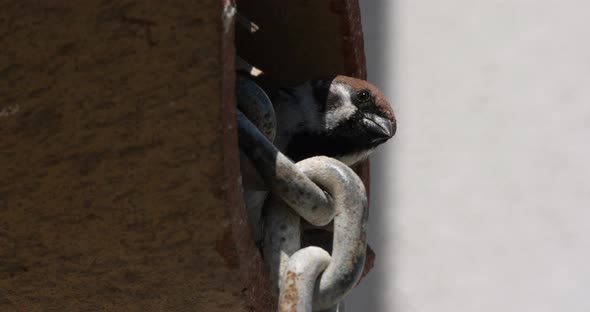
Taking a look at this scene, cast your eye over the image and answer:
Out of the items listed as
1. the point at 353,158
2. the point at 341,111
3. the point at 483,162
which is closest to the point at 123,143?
the point at 353,158

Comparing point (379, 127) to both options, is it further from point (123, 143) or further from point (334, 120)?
point (123, 143)

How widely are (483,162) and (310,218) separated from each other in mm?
1823

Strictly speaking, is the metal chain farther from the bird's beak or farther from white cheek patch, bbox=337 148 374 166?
the bird's beak

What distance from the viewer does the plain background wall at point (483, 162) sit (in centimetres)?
259

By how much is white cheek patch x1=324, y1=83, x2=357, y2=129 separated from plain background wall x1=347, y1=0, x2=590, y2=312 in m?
0.87

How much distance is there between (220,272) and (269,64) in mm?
419

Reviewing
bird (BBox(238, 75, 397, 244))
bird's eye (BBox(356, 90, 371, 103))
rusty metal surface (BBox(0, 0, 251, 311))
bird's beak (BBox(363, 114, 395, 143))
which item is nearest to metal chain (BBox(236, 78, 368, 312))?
rusty metal surface (BBox(0, 0, 251, 311))

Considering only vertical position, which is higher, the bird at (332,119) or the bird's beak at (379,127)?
the bird at (332,119)

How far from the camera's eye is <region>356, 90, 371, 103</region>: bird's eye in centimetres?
150

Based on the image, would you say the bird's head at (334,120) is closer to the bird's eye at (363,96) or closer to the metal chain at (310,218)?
the bird's eye at (363,96)

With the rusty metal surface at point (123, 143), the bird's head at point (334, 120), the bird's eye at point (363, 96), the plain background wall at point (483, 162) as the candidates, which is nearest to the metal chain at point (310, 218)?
the rusty metal surface at point (123, 143)

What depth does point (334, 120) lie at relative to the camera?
178cm

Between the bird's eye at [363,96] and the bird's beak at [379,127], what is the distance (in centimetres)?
11

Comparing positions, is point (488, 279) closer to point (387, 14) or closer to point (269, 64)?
point (387, 14)
